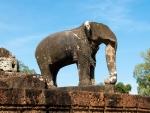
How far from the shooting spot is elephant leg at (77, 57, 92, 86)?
10.2m

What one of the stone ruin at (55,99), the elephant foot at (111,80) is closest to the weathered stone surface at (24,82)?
the stone ruin at (55,99)

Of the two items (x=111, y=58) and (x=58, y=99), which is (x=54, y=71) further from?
(x=58, y=99)

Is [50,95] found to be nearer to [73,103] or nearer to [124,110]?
[73,103]

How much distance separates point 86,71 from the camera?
407 inches

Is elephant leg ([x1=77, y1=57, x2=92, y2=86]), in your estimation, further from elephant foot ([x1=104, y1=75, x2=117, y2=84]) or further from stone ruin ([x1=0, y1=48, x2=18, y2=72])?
stone ruin ([x1=0, y1=48, x2=18, y2=72])

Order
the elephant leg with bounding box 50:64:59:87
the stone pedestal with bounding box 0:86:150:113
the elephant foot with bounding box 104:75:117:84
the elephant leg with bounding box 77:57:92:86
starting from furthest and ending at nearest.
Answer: the elephant leg with bounding box 50:64:59:87
the elephant leg with bounding box 77:57:92:86
the elephant foot with bounding box 104:75:117:84
the stone pedestal with bounding box 0:86:150:113

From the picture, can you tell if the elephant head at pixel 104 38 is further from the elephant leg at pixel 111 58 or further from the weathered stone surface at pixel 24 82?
the weathered stone surface at pixel 24 82

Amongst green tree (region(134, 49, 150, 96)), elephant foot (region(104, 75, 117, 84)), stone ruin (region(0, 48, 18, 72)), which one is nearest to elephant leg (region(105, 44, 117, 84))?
elephant foot (region(104, 75, 117, 84))

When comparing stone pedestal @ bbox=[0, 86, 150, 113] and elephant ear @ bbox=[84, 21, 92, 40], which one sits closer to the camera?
stone pedestal @ bbox=[0, 86, 150, 113]

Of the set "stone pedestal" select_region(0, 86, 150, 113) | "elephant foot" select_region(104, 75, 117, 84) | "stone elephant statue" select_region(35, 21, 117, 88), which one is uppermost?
"stone elephant statue" select_region(35, 21, 117, 88)

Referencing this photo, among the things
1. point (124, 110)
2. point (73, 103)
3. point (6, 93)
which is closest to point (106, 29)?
point (124, 110)

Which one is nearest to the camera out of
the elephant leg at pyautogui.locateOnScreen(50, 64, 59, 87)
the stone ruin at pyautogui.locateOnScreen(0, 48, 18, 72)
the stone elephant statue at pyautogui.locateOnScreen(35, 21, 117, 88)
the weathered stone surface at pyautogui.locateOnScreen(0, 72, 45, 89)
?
the weathered stone surface at pyautogui.locateOnScreen(0, 72, 45, 89)

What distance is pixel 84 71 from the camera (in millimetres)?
10344

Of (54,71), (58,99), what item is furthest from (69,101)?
(54,71)
